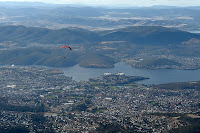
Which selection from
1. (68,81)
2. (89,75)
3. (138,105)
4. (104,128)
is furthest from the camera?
(89,75)

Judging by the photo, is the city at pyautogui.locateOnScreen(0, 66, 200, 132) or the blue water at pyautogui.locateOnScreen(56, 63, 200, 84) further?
the blue water at pyautogui.locateOnScreen(56, 63, 200, 84)

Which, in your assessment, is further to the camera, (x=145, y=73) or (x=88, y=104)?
(x=145, y=73)

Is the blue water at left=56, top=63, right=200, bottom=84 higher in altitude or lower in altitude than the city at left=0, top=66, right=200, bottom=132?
lower

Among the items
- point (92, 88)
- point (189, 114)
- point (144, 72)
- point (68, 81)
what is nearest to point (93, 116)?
point (189, 114)

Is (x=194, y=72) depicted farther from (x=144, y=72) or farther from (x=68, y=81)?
(x=68, y=81)

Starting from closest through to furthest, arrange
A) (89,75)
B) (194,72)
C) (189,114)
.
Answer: (189,114)
(89,75)
(194,72)

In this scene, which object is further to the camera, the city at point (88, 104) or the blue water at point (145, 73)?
the blue water at point (145, 73)

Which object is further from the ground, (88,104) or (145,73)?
(88,104)

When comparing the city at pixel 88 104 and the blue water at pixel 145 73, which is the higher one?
the city at pixel 88 104
